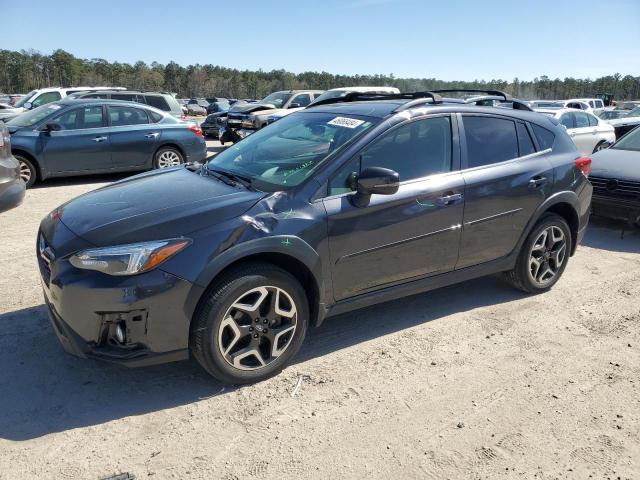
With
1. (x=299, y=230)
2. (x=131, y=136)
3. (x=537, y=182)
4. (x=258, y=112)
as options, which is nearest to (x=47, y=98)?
(x=258, y=112)

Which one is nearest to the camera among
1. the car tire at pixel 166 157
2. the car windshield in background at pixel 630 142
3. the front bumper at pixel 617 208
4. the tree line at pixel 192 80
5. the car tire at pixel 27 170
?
the front bumper at pixel 617 208

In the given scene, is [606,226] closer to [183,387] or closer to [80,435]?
[183,387]

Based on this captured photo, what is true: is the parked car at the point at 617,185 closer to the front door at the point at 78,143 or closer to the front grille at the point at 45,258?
the front grille at the point at 45,258

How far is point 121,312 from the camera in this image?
2855 millimetres

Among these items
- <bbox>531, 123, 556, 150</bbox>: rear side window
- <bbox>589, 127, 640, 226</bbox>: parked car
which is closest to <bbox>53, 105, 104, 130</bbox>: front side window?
<bbox>531, 123, 556, 150</bbox>: rear side window

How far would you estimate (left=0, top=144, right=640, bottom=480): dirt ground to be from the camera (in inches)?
104

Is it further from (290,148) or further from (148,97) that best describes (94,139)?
(290,148)

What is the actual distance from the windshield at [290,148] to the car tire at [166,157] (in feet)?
21.7

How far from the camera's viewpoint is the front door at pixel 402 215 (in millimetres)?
3504

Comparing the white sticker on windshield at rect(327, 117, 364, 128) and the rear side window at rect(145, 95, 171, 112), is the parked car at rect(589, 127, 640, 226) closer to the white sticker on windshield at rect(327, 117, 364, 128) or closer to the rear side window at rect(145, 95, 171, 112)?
the white sticker on windshield at rect(327, 117, 364, 128)

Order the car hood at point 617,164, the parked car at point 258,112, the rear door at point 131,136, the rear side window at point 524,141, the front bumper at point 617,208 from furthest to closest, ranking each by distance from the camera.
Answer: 1. the parked car at point 258,112
2. the rear door at point 131,136
3. the car hood at point 617,164
4. the front bumper at point 617,208
5. the rear side window at point 524,141

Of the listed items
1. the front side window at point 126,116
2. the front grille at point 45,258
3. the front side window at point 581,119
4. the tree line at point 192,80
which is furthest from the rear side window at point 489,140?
the tree line at point 192,80

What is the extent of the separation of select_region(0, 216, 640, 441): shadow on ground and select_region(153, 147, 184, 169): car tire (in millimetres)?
6756

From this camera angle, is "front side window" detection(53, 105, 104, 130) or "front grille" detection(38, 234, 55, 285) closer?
"front grille" detection(38, 234, 55, 285)
